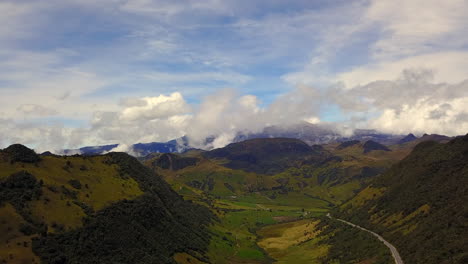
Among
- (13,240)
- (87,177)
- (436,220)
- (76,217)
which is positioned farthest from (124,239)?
(436,220)

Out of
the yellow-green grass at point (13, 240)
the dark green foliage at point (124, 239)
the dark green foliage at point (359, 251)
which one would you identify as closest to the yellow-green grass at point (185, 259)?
the dark green foliage at point (124, 239)

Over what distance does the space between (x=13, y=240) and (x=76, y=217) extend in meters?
25.2

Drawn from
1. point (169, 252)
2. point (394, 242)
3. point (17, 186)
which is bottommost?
point (394, 242)

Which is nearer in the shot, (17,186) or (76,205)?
(17,186)

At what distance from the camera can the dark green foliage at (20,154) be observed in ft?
461

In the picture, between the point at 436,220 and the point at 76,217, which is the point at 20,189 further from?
the point at 436,220

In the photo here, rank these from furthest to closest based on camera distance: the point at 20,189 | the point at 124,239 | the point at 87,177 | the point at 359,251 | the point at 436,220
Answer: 1. the point at 359,251
2. the point at 87,177
3. the point at 436,220
4. the point at 124,239
5. the point at 20,189

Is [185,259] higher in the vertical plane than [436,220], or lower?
lower

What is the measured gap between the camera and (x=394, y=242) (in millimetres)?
157750

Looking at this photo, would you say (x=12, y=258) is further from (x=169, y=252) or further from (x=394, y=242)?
(x=394, y=242)

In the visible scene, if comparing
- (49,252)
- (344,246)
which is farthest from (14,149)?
(344,246)

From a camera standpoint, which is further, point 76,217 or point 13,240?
point 76,217

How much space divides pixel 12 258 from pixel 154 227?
74.6m

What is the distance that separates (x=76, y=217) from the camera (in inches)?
4855
